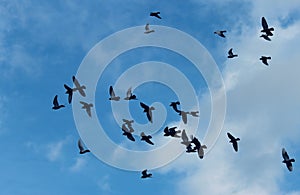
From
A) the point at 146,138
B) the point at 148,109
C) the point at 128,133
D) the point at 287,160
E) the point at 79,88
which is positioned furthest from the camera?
the point at 148,109

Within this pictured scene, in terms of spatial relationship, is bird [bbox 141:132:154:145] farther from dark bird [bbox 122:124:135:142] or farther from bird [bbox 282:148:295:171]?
bird [bbox 282:148:295:171]

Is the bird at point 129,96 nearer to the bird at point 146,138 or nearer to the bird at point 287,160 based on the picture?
the bird at point 146,138

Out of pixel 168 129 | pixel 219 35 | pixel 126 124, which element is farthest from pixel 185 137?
pixel 219 35

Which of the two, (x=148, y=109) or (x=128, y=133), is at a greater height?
(x=148, y=109)

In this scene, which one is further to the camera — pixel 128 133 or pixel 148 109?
pixel 148 109

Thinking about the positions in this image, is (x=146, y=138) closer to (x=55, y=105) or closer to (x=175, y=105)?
(x=175, y=105)

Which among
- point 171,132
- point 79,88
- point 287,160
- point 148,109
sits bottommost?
point 287,160

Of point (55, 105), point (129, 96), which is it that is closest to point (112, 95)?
point (129, 96)

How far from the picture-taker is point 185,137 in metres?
75.8

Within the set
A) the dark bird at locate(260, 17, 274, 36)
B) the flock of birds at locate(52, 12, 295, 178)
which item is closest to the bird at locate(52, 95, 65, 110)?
the flock of birds at locate(52, 12, 295, 178)

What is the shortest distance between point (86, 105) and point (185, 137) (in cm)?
1234

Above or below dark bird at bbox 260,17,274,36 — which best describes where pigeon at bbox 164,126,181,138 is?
below

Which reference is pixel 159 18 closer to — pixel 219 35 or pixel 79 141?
pixel 219 35

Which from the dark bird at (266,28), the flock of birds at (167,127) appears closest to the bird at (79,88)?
the flock of birds at (167,127)
